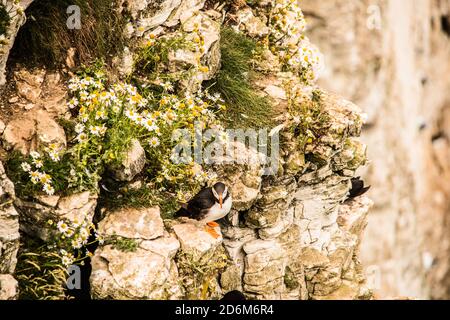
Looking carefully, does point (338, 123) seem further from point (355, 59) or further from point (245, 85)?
point (355, 59)

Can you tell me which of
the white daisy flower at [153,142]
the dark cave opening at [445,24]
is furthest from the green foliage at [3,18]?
the dark cave opening at [445,24]

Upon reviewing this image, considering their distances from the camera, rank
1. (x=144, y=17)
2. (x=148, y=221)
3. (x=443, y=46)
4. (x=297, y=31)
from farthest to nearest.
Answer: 1. (x=443, y=46)
2. (x=297, y=31)
3. (x=144, y=17)
4. (x=148, y=221)

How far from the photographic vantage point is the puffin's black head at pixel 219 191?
284 inches

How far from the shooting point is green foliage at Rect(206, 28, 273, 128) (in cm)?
827

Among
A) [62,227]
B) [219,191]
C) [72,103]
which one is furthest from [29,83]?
[219,191]

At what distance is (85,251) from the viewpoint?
7.03 meters

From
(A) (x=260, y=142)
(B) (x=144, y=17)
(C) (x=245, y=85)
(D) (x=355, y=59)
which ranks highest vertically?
(D) (x=355, y=59)

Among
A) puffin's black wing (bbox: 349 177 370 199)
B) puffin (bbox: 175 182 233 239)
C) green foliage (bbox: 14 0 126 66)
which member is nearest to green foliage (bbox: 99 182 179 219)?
puffin (bbox: 175 182 233 239)

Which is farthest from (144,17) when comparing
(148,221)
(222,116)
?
(148,221)

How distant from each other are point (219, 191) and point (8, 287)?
249cm

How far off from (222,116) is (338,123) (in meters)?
1.51

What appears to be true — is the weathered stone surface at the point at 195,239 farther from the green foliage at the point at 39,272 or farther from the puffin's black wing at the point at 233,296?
the green foliage at the point at 39,272

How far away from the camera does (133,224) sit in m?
6.92

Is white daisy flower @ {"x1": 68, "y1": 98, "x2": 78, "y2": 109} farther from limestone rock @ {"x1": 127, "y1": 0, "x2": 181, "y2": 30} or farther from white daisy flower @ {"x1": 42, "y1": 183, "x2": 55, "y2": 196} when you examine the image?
limestone rock @ {"x1": 127, "y1": 0, "x2": 181, "y2": 30}
